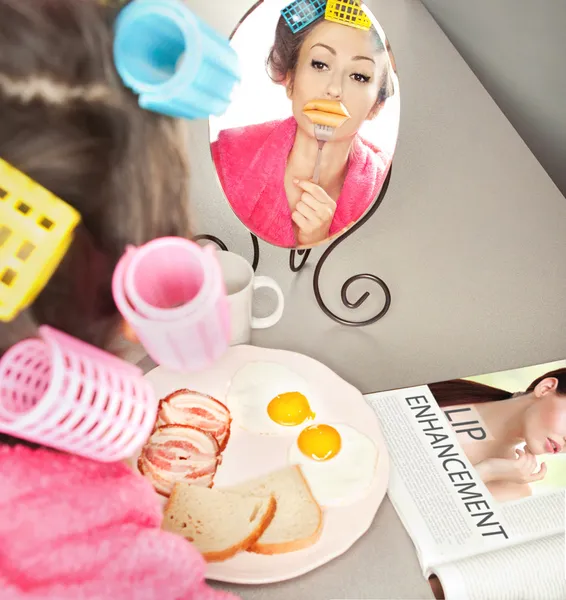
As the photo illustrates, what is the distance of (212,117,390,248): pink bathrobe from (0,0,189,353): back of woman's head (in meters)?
0.24

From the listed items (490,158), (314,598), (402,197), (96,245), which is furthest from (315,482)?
(490,158)

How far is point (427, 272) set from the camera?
0.78 m

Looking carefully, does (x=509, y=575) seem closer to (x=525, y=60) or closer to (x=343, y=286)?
(x=343, y=286)

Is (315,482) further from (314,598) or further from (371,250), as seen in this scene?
(371,250)

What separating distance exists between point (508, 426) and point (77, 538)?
1.58 ft

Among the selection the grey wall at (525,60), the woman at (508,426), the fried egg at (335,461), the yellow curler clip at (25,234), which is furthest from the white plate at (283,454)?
the grey wall at (525,60)

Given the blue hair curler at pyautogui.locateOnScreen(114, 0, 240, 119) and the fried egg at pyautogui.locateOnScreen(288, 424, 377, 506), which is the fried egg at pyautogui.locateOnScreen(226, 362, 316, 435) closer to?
the fried egg at pyautogui.locateOnScreen(288, 424, 377, 506)

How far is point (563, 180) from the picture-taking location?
92 centimetres

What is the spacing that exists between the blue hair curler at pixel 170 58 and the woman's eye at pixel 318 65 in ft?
0.76

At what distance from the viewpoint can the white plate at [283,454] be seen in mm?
488

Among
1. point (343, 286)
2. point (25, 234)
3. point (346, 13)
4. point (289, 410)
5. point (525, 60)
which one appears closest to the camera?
point (25, 234)

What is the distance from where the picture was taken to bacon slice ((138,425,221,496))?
53 cm

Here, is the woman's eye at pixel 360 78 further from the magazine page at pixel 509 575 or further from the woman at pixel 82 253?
the magazine page at pixel 509 575

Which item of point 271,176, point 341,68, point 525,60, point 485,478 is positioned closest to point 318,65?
point 341,68
